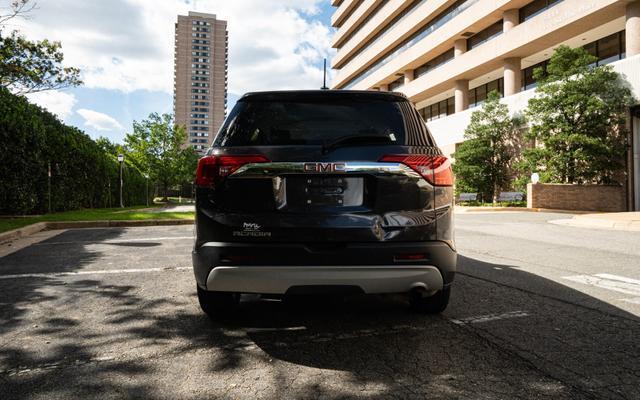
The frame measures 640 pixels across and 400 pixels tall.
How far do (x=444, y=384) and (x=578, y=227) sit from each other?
13139 mm

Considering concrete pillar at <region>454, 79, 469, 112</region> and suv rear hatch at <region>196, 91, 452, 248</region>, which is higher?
concrete pillar at <region>454, 79, 469, 112</region>

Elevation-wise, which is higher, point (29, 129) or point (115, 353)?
point (29, 129)

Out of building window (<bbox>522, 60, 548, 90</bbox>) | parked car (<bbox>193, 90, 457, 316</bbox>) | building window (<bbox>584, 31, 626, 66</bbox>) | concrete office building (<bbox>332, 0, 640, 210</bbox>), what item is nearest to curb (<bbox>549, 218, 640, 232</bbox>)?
concrete office building (<bbox>332, 0, 640, 210</bbox>)

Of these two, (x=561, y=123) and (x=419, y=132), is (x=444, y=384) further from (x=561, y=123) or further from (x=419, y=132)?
(x=561, y=123)

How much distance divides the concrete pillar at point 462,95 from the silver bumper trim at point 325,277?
33.2 metres

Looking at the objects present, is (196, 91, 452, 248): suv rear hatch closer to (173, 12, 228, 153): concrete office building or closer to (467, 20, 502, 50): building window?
(467, 20, 502, 50): building window

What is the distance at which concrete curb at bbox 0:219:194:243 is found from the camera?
30.2 feet

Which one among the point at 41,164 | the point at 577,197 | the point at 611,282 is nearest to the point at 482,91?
the point at 577,197

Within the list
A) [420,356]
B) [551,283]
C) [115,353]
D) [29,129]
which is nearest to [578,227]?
[551,283]

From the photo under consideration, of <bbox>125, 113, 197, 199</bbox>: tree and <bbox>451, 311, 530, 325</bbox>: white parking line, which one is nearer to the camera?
<bbox>451, 311, 530, 325</bbox>: white parking line

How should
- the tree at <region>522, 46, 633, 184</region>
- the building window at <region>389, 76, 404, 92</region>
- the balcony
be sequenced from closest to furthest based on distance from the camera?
the balcony, the tree at <region>522, 46, 633, 184</region>, the building window at <region>389, 76, 404, 92</region>

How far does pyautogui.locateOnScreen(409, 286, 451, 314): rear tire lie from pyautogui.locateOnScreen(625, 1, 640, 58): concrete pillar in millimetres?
23648

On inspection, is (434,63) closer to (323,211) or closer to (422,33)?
(422,33)

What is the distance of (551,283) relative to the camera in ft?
16.7
